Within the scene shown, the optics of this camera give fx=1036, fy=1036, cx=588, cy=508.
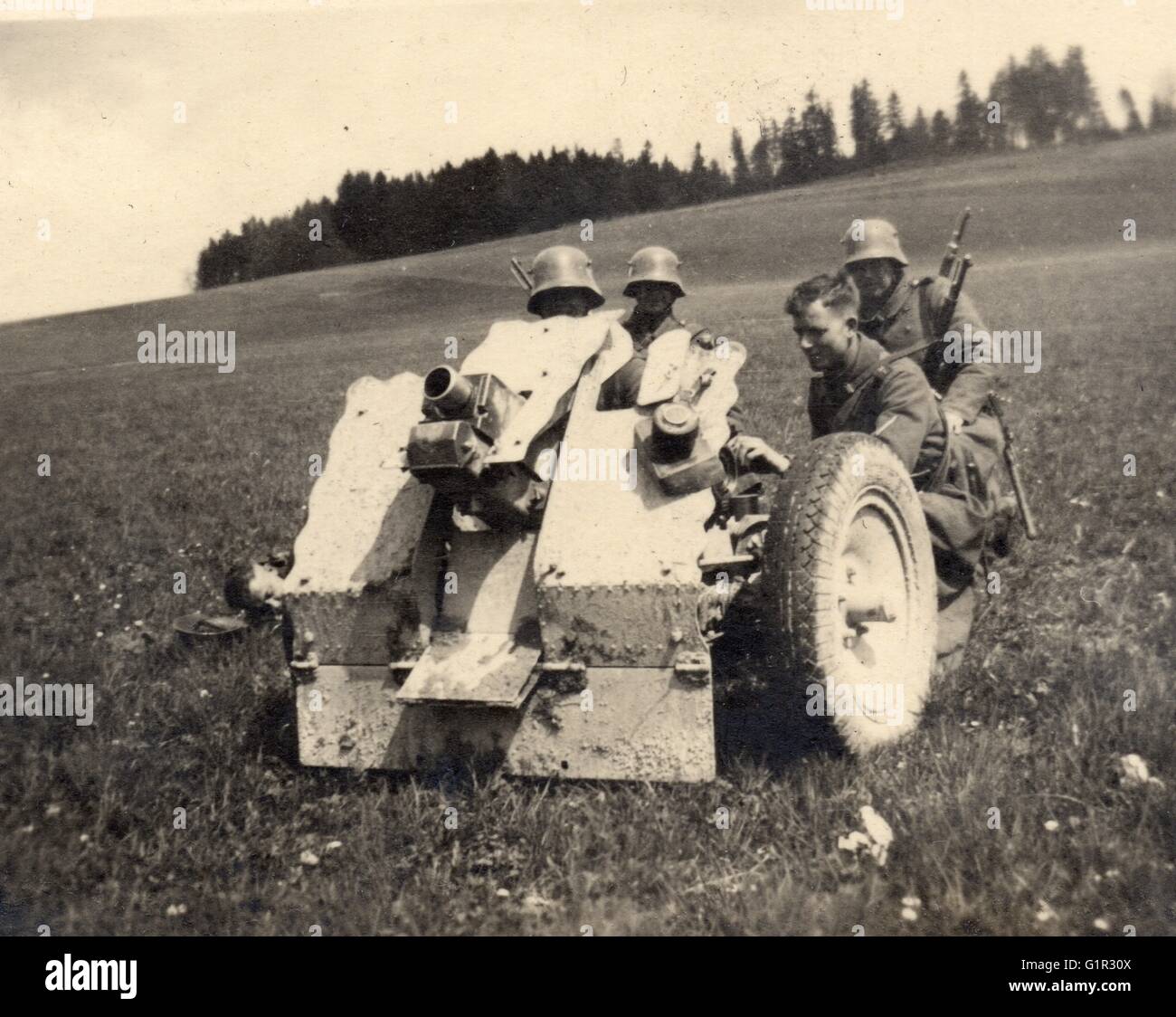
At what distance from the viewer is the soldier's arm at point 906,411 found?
4.69m

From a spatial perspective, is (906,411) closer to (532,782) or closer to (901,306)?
(901,306)

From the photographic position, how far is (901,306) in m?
6.08

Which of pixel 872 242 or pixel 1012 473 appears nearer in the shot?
pixel 1012 473

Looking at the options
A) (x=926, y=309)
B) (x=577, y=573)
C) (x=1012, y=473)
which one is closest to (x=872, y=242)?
(x=926, y=309)

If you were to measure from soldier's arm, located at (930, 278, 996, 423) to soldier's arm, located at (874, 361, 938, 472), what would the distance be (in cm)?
61

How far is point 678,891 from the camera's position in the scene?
3.15 meters

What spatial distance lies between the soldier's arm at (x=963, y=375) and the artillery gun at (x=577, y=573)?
148cm

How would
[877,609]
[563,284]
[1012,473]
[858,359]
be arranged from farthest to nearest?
1. [1012,473]
2. [563,284]
3. [858,359]
4. [877,609]

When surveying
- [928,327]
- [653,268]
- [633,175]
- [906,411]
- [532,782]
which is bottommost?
[532,782]

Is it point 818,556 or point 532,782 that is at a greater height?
point 818,556

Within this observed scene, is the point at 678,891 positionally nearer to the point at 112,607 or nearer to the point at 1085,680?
the point at 1085,680

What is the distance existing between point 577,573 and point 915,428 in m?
2.04
